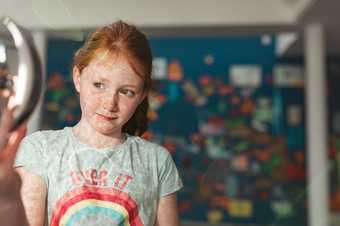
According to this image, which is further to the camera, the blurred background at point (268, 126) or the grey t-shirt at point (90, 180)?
the blurred background at point (268, 126)

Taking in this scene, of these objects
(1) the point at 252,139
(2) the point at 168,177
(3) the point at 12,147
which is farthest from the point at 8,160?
(1) the point at 252,139

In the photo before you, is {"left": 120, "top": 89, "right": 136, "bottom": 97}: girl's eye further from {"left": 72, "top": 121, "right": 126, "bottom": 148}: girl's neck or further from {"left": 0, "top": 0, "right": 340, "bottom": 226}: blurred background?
{"left": 0, "top": 0, "right": 340, "bottom": 226}: blurred background

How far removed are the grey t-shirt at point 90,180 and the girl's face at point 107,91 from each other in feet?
0.05

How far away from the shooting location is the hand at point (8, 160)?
0.20 metres

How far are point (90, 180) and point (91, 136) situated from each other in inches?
1.1

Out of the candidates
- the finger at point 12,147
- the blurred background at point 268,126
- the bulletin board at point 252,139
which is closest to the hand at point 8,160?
the finger at point 12,147

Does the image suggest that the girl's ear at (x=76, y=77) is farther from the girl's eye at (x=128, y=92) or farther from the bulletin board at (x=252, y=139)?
the bulletin board at (x=252, y=139)

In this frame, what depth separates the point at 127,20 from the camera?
0.29 meters

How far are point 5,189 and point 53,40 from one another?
10cm

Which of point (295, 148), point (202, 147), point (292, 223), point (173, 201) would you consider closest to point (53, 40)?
point (173, 201)

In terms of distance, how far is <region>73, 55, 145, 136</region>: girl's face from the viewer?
0.26m

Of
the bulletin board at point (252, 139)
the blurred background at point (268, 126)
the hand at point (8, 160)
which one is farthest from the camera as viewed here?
the bulletin board at point (252, 139)

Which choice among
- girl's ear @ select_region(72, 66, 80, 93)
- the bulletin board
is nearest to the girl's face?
girl's ear @ select_region(72, 66, 80, 93)

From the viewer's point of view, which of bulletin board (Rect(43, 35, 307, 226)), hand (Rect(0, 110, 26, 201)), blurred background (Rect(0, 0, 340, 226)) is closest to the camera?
hand (Rect(0, 110, 26, 201))
